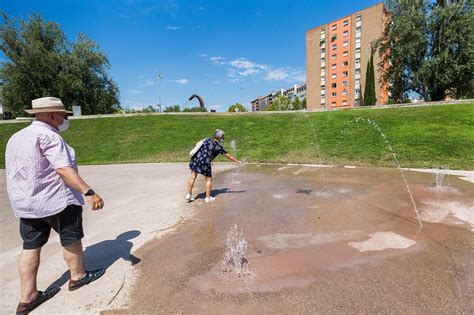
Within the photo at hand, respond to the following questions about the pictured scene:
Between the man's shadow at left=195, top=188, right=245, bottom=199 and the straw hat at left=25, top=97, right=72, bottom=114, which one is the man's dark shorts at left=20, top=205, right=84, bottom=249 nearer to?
the straw hat at left=25, top=97, right=72, bottom=114

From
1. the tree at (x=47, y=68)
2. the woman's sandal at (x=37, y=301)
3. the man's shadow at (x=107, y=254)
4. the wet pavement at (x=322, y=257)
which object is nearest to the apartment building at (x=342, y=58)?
the tree at (x=47, y=68)

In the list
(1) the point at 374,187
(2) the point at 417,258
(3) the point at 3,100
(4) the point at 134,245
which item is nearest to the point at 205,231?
(4) the point at 134,245

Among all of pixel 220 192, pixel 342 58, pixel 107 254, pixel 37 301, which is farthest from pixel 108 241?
pixel 342 58

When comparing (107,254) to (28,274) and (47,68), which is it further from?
(47,68)

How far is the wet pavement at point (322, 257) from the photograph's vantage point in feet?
8.24

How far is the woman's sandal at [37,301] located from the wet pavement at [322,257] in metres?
0.88

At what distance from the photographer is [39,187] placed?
247 cm

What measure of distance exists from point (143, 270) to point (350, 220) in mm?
3547

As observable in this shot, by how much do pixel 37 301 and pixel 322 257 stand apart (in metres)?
3.24

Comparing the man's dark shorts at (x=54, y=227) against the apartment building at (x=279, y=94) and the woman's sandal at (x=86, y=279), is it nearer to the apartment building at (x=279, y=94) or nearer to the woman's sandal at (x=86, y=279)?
the woman's sandal at (x=86, y=279)

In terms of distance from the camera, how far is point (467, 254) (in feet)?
10.7

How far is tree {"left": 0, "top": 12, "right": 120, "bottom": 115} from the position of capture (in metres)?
29.6

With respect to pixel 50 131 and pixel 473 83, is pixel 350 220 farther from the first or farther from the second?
pixel 473 83

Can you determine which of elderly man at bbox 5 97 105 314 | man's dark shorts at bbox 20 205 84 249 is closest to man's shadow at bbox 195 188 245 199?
man's dark shorts at bbox 20 205 84 249
